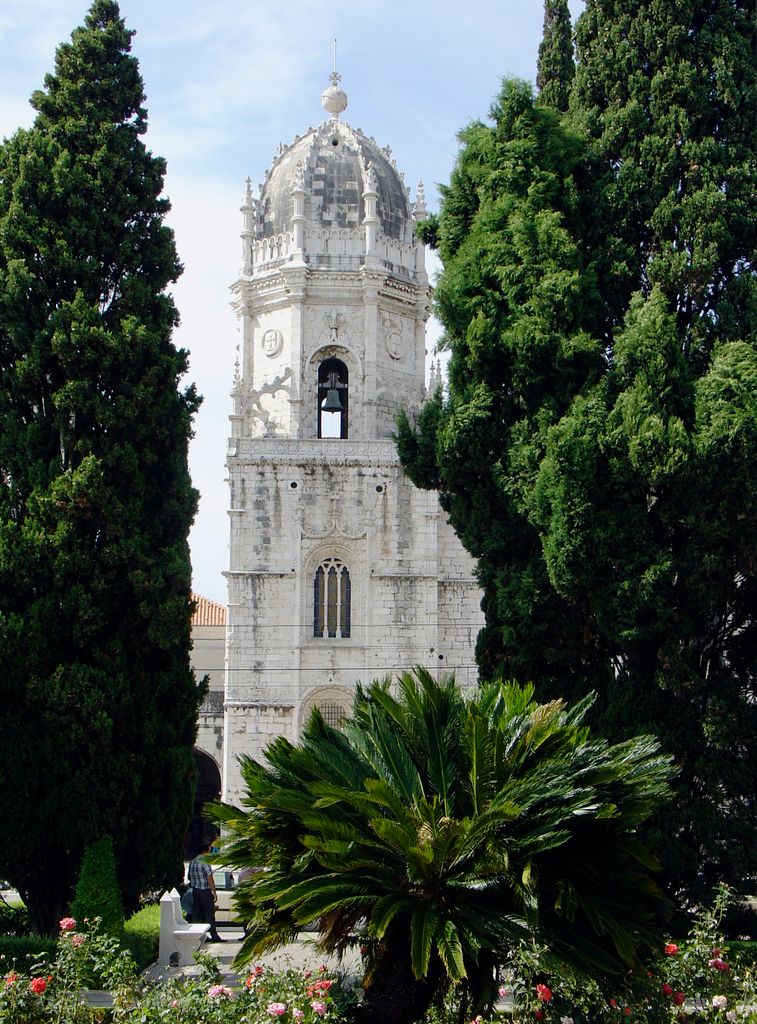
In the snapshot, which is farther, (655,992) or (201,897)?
(201,897)

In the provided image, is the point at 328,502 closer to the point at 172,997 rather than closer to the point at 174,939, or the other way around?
the point at 174,939

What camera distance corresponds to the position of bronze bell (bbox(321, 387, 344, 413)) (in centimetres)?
3325

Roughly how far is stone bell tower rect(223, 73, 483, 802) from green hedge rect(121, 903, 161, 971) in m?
14.0

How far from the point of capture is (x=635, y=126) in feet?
58.5

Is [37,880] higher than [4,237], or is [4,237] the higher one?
[4,237]

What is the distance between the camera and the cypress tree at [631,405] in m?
15.7

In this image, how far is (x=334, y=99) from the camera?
3562 cm

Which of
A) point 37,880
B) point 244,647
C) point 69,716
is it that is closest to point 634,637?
point 69,716

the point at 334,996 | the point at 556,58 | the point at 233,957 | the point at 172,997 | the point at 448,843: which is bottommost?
the point at 233,957

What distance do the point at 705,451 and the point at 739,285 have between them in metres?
2.78

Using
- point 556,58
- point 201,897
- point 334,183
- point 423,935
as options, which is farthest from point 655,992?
point 334,183

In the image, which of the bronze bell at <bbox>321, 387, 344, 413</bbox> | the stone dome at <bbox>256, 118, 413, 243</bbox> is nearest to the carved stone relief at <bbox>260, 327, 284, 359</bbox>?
the bronze bell at <bbox>321, 387, 344, 413</bbox>

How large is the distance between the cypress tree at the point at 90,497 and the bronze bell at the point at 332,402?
14853 millimetres

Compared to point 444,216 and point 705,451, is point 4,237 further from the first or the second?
point 705,451
